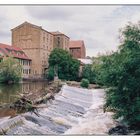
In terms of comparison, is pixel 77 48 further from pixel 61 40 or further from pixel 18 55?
pixel 18 55

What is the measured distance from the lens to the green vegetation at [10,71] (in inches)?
239

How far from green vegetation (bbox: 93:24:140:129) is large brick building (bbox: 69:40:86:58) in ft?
0.92

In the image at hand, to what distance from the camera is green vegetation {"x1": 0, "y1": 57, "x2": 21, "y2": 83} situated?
6059 millimetres

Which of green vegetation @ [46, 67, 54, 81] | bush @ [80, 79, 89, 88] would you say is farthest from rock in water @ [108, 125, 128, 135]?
green vegetation @ [46, 67, 54, 81]


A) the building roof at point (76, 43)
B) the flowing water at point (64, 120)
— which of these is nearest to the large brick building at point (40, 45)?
the building roof at point (76, 43)

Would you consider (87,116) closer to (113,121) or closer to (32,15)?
(113,121)

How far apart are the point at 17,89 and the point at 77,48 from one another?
1544 mm

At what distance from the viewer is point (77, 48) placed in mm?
5535

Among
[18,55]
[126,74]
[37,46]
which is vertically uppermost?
[37,46]

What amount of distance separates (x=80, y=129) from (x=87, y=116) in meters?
1.12

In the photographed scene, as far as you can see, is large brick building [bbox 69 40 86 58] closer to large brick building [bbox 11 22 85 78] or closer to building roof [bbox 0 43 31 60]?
large brick building [bbox 11 22 85 78]

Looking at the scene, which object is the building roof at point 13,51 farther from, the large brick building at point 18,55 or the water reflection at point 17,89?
the water reflection at point 17,89

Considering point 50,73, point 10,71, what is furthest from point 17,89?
point 50,73

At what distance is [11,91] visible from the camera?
244 inches
